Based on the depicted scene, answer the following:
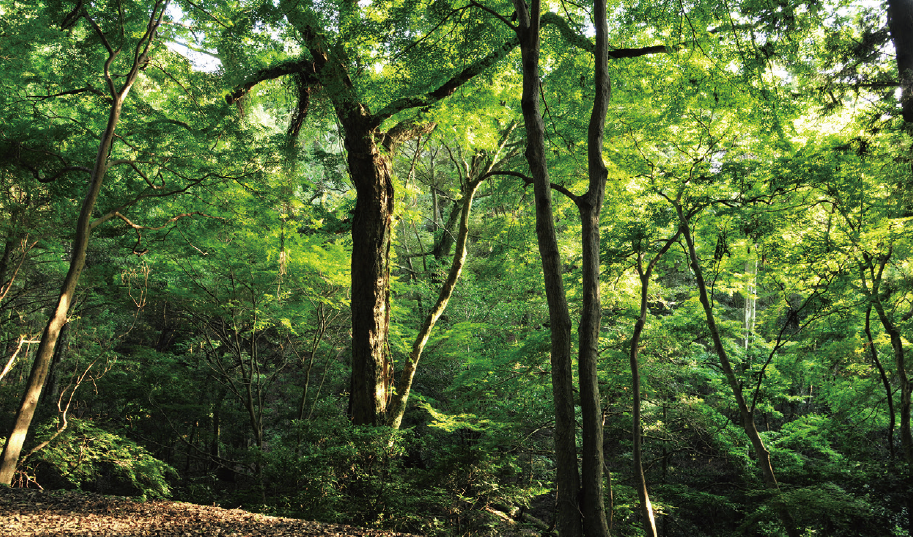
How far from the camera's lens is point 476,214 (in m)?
16.7

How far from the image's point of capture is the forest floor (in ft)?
10.6

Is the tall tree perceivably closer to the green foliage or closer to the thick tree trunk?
the thick tree trunk

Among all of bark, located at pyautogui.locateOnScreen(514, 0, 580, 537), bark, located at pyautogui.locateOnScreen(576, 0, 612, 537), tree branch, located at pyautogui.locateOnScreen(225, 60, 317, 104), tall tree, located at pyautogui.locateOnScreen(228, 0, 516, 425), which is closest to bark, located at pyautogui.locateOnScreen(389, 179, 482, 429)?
tall tree, located at pyautogui.locateOnScreen(228, 0, 516, 425)

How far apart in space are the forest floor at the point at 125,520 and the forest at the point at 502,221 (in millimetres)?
881

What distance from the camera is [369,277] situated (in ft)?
20.6

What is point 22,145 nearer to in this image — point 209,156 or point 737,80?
point 209,156

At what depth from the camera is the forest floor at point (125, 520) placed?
3230 mm

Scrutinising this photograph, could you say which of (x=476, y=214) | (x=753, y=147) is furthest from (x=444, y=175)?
(x=753, y=147)

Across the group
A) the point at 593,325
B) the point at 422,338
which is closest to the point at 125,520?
the point at 593,325

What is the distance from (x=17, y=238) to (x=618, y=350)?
10073mm

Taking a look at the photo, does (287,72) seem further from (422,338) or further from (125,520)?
(125,520)

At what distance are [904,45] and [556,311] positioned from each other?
16.3ft

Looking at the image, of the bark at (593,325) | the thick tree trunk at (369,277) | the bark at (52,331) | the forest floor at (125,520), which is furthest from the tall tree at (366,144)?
the forest floor at (125,520)

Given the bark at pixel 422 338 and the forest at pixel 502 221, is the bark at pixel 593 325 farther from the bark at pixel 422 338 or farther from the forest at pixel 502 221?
the bark at pixel 422 338
